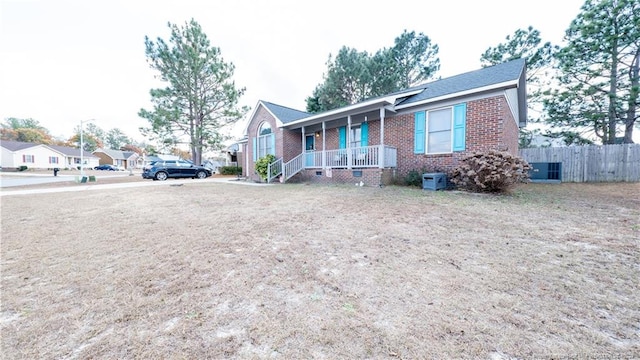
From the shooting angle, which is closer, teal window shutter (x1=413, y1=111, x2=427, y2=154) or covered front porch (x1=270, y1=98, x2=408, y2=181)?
teal window shutter (x1=413, y1=111, x2=427, y2=154)

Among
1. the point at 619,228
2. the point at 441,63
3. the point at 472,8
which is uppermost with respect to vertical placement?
the point at 441,63

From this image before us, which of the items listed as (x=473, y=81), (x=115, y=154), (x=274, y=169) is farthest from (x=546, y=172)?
(x=115, y=154)

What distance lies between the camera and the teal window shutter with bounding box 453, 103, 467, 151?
8.64 meters

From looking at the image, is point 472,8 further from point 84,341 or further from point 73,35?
point 73,35

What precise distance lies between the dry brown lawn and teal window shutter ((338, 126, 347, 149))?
8.31 m

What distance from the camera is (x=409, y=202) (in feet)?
19.4

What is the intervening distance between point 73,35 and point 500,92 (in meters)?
19.5

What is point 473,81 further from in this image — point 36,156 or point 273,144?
point 36,156

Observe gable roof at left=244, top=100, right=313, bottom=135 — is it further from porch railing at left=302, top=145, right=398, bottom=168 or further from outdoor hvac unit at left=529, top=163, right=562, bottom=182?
outdoor hvac unit at left=529, top=163, right=562, bottom=182

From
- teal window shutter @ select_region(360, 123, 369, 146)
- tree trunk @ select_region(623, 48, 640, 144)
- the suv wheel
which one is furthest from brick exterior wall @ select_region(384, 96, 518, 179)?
the suv wheel

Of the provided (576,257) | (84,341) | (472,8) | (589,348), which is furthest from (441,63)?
(84,341)

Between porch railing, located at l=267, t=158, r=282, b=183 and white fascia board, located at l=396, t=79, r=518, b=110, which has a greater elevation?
white fascia board, located at l=396, t=79, r=518, b=110

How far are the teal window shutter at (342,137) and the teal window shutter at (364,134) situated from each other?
1015mm

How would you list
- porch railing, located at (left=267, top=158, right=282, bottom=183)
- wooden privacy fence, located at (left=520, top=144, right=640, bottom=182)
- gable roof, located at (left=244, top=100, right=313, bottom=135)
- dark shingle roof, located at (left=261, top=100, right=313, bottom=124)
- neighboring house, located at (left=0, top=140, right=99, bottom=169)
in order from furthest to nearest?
neighboring house, located at (left=0, top=140, right=99, bottom=169)
dark shingle roof, located at (left=261, top=100, right=313, bottom=124)
gable roof, located at (left=244, top=100, right=313, bottom=135)
porch railing, located at (left=267, top=158, right=282, bottom=183)
wooden privacy fence, located at (left=520, top=144, right=640, bottom=182)
